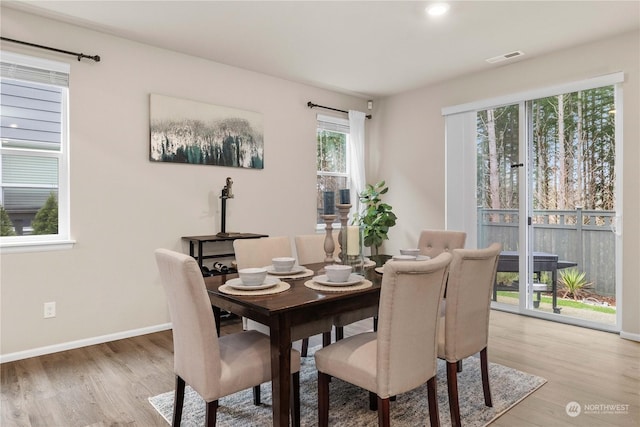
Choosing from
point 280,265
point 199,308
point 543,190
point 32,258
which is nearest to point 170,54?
point 32,258

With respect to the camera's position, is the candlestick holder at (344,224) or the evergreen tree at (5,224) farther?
the evergreen tree at (5,224)

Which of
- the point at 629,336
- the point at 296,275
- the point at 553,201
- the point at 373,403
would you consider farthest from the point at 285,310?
the point at 553,201

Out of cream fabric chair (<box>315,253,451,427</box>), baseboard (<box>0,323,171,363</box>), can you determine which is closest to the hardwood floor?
baseboard (<box>0,323,171,363</box>)

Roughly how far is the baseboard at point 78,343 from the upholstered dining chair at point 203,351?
189 centimetres

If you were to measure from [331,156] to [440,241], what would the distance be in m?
2.44

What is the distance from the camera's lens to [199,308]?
64.8 inches

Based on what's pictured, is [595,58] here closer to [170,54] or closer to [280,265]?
[280,265]

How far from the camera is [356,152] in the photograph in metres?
5.38

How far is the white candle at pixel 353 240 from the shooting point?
2.50 m

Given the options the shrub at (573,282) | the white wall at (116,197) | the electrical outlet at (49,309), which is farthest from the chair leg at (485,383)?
the electrical outlet at (49,309)

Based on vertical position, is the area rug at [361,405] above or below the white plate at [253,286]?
below

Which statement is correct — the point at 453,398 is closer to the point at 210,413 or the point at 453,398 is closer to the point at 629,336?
the point at 210,413

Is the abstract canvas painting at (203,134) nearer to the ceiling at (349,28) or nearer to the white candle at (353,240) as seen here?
the ceiling at (349,28)

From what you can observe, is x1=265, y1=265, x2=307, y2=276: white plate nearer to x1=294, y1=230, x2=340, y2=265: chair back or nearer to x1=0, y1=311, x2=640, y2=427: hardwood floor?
x1=294, y1=230, x2=340, y2=265: chair back
